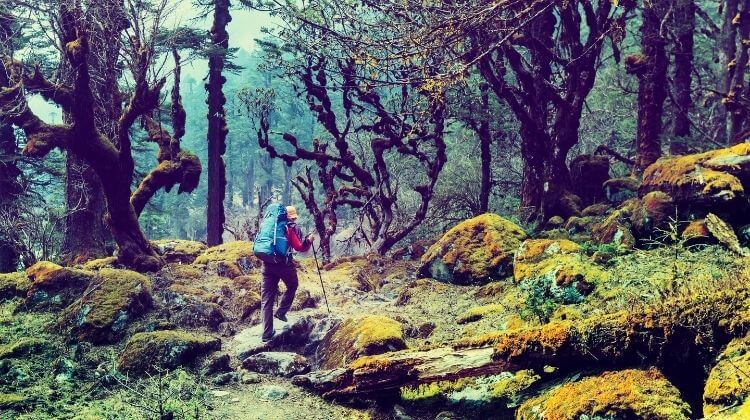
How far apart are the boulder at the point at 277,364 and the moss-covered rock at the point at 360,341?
362 mm

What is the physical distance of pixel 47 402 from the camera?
206 inches

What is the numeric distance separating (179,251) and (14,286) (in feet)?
17.1

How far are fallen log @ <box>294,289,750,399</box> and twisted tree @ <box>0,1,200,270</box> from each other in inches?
319

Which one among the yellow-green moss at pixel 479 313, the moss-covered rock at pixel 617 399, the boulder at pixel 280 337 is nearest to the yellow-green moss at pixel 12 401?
the boulder at pixel 280 337

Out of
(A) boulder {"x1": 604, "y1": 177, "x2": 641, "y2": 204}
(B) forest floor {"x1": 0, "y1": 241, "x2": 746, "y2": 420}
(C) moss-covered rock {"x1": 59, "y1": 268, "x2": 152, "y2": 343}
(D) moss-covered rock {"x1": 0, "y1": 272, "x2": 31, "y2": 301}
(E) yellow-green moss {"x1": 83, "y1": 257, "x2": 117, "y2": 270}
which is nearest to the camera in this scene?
(B) forest floor {"x1": 0, "y1": 241, "x2": 746, "y2": 420}

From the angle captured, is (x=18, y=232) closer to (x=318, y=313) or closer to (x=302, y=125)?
(x=318, y=313)

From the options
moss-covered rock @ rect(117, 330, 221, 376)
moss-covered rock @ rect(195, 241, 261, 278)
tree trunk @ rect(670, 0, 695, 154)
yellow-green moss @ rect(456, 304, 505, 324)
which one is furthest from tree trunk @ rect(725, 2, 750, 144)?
moss-covered rock @ rect(117, 330, 221, 376)

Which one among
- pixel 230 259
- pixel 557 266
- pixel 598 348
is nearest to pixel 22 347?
pixel 230 259

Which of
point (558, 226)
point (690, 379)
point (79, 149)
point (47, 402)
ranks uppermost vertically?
point (79, 149)

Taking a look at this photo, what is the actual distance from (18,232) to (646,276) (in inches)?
569

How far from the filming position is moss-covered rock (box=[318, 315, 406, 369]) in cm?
613

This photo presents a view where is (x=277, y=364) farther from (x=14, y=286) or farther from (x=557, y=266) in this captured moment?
(x=14, y=286)

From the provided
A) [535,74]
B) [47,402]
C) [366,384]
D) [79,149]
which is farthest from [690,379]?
[79,149]

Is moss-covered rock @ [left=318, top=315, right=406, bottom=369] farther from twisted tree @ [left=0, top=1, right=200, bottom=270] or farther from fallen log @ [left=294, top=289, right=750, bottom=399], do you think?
twisted tree @ [left=0, top=1, right=200, bottom=270]
